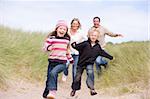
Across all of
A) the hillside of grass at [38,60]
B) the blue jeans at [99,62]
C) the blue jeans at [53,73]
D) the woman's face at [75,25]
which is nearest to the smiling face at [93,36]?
the woman's face at [75,25]

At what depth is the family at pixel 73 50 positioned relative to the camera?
479cm

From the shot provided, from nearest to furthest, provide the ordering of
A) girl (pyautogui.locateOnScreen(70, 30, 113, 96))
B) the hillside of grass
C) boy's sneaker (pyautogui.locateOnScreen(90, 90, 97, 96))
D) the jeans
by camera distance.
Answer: girl (pyautogui.locateOnScreen(70, 30, 113, 96)) → the jeans → boy's sneaker (pyautogui.locateOnScreen(90, 90, 97, 96)) → the hillside of grass

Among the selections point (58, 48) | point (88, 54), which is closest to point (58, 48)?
point (58, 48)

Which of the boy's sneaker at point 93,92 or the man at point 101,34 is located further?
the boy's sneaker at point 93,92

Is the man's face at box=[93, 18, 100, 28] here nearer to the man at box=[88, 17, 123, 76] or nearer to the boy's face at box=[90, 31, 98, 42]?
the man at box=[88, 17, 123, 76]

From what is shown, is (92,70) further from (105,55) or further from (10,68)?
(10,68)

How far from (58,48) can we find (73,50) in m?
0.19

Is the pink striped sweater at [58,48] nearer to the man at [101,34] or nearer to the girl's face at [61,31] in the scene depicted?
the girl's face at [61,31]

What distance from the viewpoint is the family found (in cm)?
479

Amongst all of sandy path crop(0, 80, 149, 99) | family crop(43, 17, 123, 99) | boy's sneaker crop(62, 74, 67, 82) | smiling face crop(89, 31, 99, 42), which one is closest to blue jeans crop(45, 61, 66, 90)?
family crop(43, 17, 123, 99)

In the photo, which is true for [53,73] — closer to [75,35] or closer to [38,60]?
[75,35]

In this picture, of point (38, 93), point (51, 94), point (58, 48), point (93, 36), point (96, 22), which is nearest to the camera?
point (58, 48)

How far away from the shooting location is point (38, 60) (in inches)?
257

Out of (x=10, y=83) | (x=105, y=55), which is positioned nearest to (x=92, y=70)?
(x=105, y=55)
